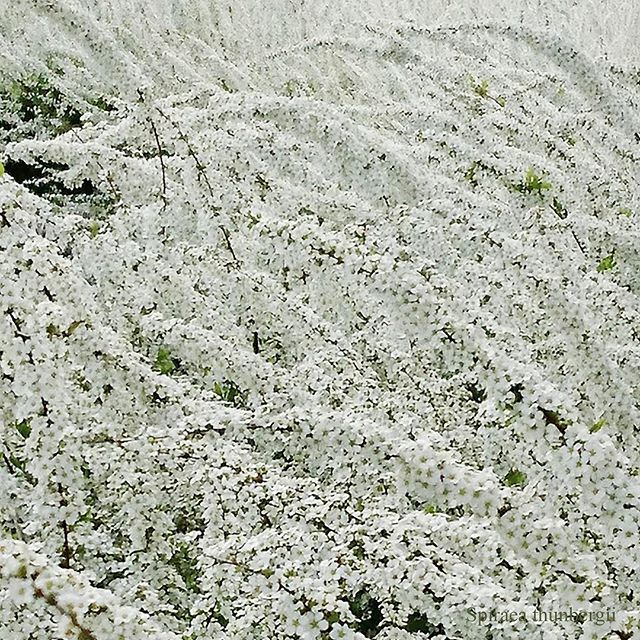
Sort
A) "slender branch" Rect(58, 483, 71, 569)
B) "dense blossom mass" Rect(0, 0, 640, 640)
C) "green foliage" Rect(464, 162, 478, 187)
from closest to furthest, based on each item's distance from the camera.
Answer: "dense blossom mass" Rect(0, 0, 640, 640) → "slender branch" Rect(58, 483, 71, 569) → "green foliage" Rect(464, 162, 478, 187)

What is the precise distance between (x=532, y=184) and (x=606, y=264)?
22.5 inches

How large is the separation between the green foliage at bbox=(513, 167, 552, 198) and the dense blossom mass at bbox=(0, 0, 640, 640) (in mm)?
21

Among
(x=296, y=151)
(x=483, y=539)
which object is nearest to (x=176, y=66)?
(x=296, y=151)

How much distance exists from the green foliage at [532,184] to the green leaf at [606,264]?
457 mm

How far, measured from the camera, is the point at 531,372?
8.81 ft

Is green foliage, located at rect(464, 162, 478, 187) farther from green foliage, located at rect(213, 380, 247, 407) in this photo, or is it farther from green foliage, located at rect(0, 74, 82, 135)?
green foliage, located at rect(0, 74, 82, 135)

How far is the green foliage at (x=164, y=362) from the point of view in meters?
4.17

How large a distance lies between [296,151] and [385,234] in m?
1.11

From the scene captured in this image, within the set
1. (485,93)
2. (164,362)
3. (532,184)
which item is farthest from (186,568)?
(485,93)

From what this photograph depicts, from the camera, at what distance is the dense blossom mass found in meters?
2.47

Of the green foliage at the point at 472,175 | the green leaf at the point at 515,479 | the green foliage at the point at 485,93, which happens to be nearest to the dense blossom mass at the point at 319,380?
the green foliage at the point at 472,175

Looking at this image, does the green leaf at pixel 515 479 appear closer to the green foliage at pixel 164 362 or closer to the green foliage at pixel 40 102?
the green foliage at pixel 164 362

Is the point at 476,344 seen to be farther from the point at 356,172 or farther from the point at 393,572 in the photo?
the point at 356,172

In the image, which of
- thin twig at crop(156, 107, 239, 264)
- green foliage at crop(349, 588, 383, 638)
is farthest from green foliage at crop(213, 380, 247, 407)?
green foliage at crop(349, 588, 383, 638)
